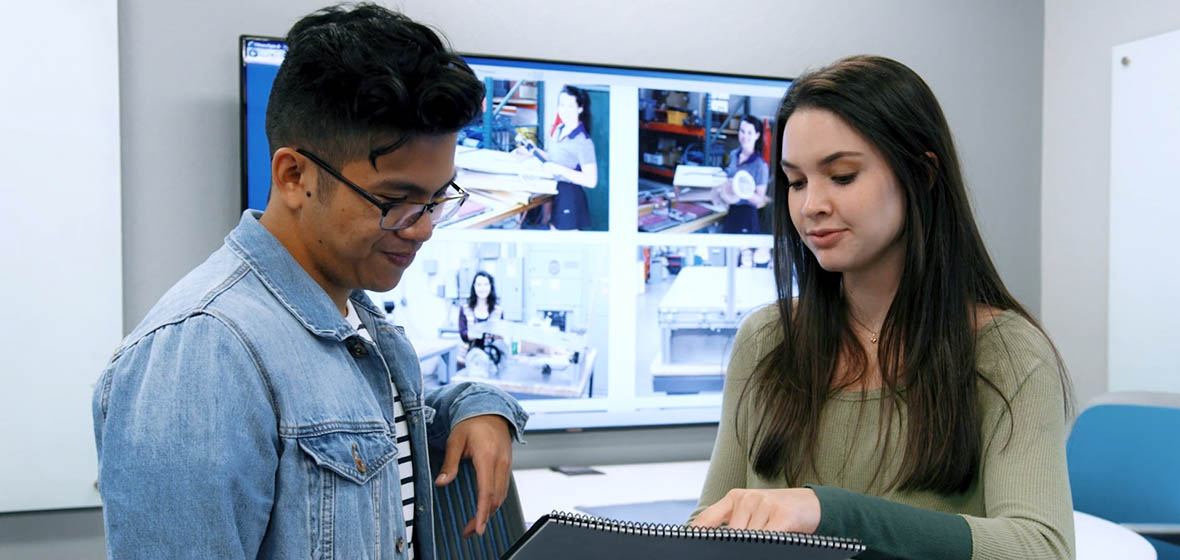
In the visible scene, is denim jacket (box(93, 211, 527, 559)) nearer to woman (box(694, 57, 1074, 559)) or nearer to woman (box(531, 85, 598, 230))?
woman (box(694, 57, 1074, 559))

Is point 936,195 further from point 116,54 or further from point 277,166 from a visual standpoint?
point 116,54

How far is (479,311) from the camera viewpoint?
8.18ft

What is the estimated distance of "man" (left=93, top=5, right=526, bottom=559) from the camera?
0.76 metres

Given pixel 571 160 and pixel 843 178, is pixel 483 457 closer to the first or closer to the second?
pixel 843 178

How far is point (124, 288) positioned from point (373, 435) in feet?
5.27

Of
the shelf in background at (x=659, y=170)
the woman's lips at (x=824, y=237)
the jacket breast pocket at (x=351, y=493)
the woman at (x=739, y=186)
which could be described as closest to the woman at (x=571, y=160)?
the shelf in background at (x=659, y=170)

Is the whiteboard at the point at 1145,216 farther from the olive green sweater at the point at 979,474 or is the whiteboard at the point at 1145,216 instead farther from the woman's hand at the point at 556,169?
the olive green sweater at the point at 979,474

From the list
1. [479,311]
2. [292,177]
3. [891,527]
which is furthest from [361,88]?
[479,311]

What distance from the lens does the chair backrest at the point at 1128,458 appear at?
2.38m

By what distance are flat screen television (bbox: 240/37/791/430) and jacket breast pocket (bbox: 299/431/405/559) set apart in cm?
145

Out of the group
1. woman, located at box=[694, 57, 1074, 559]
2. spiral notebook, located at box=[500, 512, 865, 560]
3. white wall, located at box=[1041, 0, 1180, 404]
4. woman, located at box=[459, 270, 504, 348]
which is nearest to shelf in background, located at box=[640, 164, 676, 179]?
woman, located at box=[459, 270, 504, 348]

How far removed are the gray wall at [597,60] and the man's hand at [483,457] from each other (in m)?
1.42

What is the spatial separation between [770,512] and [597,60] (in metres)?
1.93

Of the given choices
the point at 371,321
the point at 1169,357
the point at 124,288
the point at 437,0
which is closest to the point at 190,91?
the point at 124,288
